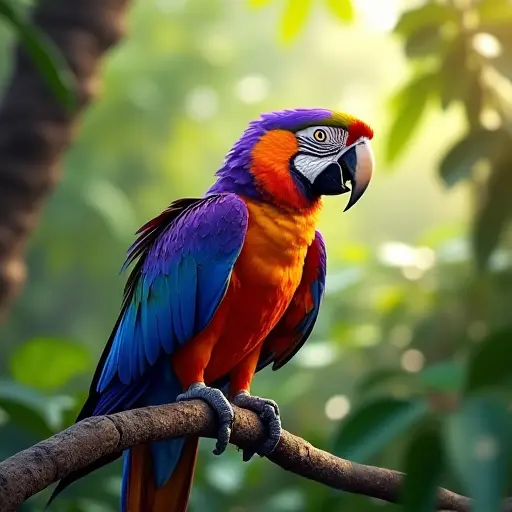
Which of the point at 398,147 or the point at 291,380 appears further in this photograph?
the point at 291,380

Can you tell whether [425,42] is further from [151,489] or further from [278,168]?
[151,489]

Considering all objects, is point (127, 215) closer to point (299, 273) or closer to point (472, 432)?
point (299, 273)

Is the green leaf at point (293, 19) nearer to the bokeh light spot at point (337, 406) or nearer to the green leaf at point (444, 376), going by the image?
the green leaf at point (444, 376)

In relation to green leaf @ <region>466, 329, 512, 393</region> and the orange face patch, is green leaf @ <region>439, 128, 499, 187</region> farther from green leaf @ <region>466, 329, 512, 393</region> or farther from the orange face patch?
green leaf @ <region>466, 329, 512, 393</region>

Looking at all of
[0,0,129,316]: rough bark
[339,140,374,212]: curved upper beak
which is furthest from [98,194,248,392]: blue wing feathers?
[0,0,129,316]: rough bark

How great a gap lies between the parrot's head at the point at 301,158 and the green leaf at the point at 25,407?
0.31 m

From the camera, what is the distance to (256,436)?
28.2 inches

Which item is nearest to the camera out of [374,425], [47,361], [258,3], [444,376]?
[374,425]

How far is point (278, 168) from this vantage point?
77cm

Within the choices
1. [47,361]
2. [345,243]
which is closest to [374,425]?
[47,361]

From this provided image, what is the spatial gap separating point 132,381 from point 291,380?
1046 mm

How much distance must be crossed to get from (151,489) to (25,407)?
173mm

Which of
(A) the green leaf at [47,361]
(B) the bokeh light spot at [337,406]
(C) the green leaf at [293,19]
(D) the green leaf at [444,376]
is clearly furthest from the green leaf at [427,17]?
(B) the bokeh light spot at [337,406]

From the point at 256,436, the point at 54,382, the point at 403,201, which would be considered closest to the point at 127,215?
the point at 403,201
